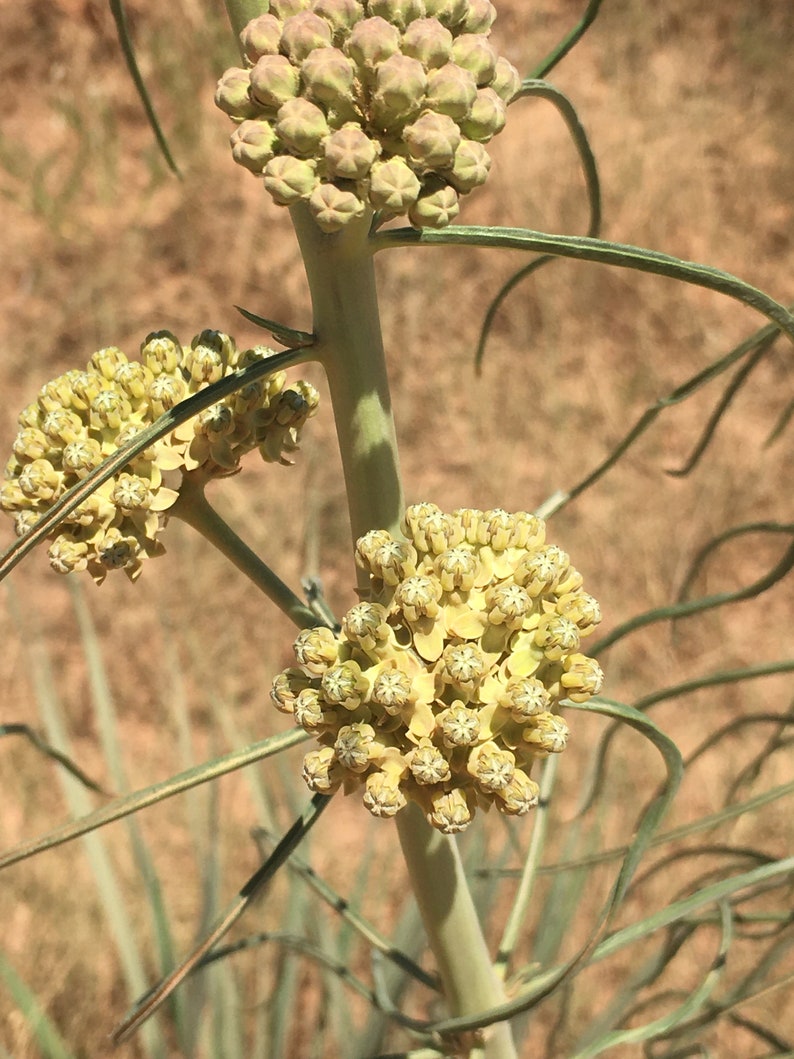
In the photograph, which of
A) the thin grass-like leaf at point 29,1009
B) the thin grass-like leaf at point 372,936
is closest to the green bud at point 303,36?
the thin grass-like leaf at point 372,936

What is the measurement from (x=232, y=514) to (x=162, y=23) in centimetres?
148

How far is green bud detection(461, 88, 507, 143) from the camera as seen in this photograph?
0.45 metres

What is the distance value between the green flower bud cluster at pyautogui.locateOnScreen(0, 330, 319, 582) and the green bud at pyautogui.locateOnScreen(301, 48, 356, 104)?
0.17m

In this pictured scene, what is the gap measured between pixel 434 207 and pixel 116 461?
0.58 feet

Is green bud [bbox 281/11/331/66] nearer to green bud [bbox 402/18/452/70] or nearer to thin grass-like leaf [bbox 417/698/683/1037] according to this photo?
green bud [bbox 402/18/452/70]

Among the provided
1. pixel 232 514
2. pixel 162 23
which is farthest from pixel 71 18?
pixel 232 514

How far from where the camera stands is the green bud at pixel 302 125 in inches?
16.8

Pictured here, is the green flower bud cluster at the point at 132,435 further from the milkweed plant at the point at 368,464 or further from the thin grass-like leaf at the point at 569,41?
the thin grass-like leaf at the point at 569,41

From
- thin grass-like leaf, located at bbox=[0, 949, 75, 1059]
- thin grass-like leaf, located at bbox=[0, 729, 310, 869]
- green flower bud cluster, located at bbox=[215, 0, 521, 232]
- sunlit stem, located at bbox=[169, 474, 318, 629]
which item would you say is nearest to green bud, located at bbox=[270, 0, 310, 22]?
green flower bud cluster, located at bbox=[215, 0, 521, 232]

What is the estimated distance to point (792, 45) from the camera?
2.70 m

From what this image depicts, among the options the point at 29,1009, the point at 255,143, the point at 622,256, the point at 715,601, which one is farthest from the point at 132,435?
the point at 29,1009

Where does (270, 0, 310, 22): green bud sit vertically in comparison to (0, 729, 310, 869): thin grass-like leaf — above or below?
above

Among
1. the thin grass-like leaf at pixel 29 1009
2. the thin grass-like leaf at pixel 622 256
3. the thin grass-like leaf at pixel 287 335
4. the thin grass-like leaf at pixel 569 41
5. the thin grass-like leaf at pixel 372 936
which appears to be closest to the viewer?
the thin grass-like leaf at pixel 622 256

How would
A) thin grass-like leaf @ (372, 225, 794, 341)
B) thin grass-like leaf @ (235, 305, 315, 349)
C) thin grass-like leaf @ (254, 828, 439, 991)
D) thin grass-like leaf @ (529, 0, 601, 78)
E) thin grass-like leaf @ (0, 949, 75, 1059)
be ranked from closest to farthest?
thin grass-like leaf @ (372, 225, 794, 341)
thin grass-like leaf @ (235, 305, 315, 349)
thin grass-like leaf @ (529, 0, 601, 78)
thin grass-like leaf @ (254, 828, 439, 991)
thin grass-like leaf @ (0, 949, 75, 1059)
